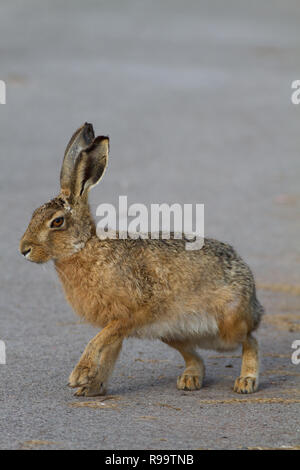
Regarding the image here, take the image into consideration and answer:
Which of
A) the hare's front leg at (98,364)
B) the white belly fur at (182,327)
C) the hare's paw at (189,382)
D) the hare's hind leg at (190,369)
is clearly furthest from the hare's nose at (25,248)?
the hare's paw at (189,382)

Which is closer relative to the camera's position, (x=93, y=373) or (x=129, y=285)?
(x=93, y=373)

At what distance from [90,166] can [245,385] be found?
Answer: 5.27ft

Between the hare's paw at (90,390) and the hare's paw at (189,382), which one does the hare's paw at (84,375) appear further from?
the hare's paw at (189,382)

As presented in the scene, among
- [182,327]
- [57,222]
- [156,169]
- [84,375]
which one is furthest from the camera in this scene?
[156,169]

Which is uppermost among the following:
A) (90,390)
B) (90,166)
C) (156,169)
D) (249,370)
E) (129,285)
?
(156,169)

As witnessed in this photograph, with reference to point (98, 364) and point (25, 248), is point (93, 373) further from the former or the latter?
point (25, 248)

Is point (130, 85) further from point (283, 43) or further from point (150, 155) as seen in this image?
point (283, 43)

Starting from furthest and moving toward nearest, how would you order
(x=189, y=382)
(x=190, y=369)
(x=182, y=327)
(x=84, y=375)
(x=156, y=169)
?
(x=156, y=169), (x=190, y=369), (x=189, y=382), (x=182, y=327), (x=84, y=375)

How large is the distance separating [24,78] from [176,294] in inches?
415

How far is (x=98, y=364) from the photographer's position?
5.07 meters

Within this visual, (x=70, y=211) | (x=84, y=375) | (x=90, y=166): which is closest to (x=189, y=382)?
(x=84, y=375)

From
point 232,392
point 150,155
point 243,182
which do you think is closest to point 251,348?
point 232,392

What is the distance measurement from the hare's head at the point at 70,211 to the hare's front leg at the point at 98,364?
21.0 inches

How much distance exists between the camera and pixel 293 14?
885 inches
